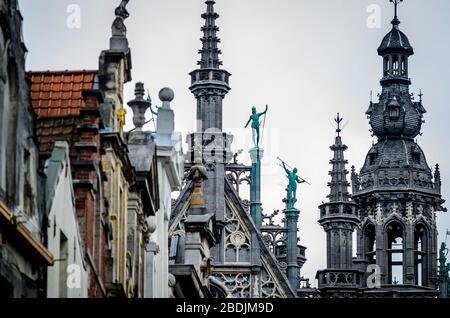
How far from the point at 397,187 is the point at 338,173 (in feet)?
21.9

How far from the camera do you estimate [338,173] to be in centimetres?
9969

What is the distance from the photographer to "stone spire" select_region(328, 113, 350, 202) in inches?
3912

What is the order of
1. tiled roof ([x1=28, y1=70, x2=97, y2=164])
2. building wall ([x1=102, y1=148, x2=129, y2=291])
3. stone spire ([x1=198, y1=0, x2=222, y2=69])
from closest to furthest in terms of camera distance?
tiled roof ([x1=28, y1=70, x2=97, y2=164])
building wall ([x1=102, y1=148, x2=129, y2=291])
stone spire ([x1=198, y1=0, x2=222, y2=69])

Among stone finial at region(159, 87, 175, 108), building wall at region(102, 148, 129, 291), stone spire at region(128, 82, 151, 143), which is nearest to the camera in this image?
building wall at region(102, 148, 129, 291)

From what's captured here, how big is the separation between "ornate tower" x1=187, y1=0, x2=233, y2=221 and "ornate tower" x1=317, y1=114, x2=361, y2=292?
14.7 feet

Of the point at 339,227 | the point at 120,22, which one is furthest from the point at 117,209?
the point at 339,227

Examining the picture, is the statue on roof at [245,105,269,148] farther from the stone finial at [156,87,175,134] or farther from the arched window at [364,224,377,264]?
the stone finial at [156,87,175,134]

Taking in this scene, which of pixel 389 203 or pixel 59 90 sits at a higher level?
pixel 389 203

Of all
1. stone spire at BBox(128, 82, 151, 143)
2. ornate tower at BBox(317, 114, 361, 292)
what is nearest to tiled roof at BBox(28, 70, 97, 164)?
stone spire at BBox(128, 82, 151, 143)

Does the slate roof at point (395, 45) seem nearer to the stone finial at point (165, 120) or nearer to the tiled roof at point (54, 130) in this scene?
the stone finial at point (165, 120)

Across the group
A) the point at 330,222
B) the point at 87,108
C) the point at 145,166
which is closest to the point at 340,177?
the point at 330,222

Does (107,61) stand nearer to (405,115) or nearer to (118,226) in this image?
(118,226)

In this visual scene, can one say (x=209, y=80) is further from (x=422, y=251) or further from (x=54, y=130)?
(x=54, y=130)
